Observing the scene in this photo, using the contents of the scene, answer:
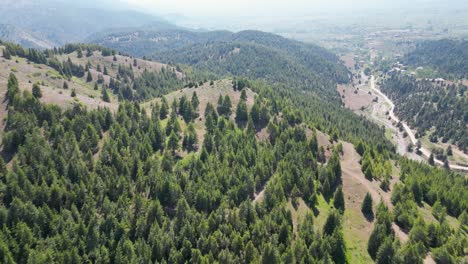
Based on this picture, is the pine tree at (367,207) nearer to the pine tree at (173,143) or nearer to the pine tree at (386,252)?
the pine tree at (386,252)

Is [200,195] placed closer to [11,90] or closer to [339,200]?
[339,200]

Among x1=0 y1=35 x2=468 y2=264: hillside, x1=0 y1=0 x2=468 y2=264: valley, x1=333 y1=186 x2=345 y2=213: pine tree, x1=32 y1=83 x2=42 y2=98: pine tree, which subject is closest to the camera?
x1=0 y1=0 x2=468 y2=264: valley

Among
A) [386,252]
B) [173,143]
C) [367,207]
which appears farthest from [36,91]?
[386,252]

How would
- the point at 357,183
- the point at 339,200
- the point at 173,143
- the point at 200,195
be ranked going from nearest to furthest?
the point at 200,195
the point at 339,200
the point at 357,183
the point at 173,143

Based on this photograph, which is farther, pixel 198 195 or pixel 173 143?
pixel 173 143

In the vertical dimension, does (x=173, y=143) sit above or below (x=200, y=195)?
above

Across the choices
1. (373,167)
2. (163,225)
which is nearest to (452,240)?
(373,167)

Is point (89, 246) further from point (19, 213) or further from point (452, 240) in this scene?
point (452, 240)

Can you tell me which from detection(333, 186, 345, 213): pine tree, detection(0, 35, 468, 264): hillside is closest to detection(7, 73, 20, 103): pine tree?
detection(0, 35, 468, 264): hillside

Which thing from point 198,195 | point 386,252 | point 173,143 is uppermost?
point 173,143

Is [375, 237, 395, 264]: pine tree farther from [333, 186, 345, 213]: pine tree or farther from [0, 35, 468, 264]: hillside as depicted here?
[333, 186, 345, 213]: pine tree

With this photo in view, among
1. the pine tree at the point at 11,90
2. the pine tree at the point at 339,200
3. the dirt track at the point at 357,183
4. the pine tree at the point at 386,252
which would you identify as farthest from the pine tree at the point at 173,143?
the pine tree at the point at 386,252

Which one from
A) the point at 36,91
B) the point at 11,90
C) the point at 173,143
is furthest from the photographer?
the point at 36,91
